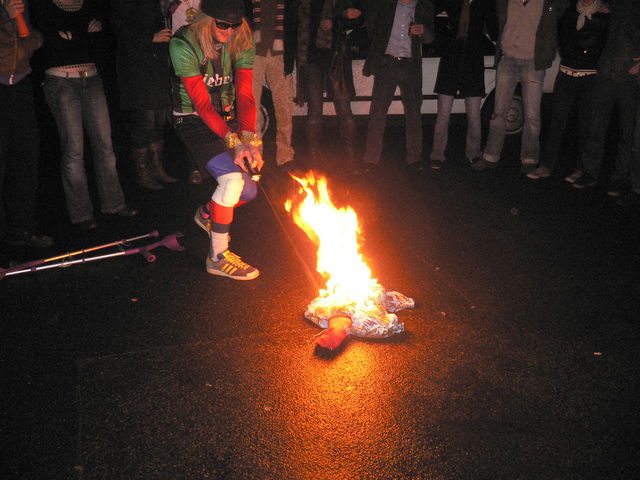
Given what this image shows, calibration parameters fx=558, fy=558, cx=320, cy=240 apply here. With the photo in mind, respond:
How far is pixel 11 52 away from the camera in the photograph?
4.85 meters

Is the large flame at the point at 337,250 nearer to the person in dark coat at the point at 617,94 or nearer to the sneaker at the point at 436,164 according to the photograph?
the sneaker at the point at 436,164

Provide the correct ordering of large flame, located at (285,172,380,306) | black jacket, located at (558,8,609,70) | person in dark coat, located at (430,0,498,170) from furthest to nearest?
person in dark coat, located at (430,0,498,170) → black jacket, located at (558,8,609,70) → large flame, located at (285,172,380,306)

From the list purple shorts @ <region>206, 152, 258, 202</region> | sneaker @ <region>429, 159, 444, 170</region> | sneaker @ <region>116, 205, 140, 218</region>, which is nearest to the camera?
purple shorts @ <region>206, 152, 258, 202</region>

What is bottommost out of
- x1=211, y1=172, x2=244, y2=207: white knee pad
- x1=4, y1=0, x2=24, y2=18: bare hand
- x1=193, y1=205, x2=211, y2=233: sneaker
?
x1=193, y1=205, x2=211, y2=233: sneaker

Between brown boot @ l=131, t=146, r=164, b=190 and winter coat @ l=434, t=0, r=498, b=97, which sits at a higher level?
winter coat @ l=434, t=0, r=498, b=97

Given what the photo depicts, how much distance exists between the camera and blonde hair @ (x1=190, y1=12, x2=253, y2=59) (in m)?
4.36

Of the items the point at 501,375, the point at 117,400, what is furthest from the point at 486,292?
the point at 117,400

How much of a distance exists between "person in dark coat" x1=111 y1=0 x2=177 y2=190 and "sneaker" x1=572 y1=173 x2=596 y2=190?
5.24 meters

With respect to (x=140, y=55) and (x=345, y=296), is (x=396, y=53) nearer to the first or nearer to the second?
(x=140, y=55)

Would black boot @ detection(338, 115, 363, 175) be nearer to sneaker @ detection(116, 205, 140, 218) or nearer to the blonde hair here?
sneaker @ detection(116, 205, 140, 218)

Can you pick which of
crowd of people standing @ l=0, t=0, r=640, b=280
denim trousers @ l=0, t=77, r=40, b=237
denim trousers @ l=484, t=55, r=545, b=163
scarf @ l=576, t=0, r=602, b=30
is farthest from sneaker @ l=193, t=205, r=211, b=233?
scarf @ l=576, t=0, r=602, b=30

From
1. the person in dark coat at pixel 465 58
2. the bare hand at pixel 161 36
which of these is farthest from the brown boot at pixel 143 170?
the person in dark coat at pixel 465 58

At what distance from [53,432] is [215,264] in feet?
6.93

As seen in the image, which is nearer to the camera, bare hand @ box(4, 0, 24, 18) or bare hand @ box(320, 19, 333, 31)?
bare hand @ box(4, 0, 24, 18)
